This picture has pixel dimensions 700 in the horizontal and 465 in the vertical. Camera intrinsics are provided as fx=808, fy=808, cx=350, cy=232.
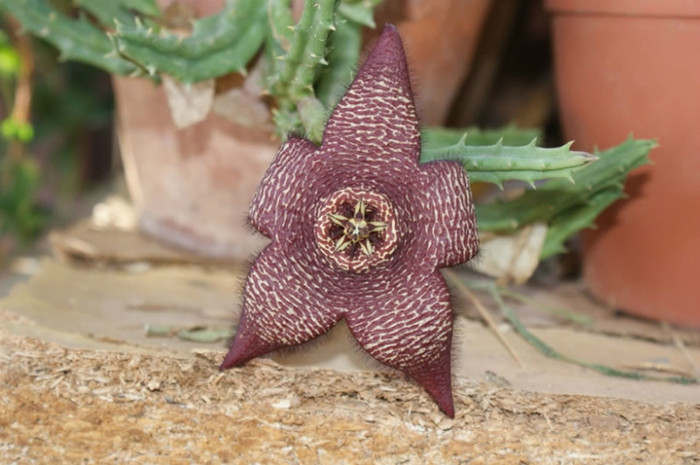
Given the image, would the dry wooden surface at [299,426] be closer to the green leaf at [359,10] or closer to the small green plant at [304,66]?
the small green plant at [304,66]

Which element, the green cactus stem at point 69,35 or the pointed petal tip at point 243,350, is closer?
the pointed petal tip at point 243,350

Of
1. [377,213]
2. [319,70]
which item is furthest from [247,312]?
[319,70]

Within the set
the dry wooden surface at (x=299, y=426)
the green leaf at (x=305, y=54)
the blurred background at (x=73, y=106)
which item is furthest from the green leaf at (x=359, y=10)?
the blurred background at (x=73, y=106)

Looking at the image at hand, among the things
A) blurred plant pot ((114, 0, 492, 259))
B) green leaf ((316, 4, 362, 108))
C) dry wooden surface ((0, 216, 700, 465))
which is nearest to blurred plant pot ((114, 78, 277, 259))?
blurred plant pot ((114, 0, 492, 259))

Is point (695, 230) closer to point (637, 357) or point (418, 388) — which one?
point (637, 357)

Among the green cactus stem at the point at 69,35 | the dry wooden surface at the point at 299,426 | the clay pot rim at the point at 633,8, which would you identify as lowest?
the dry wooden surface at the point at 299,426

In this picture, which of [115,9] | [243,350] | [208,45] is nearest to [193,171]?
[115,9]
